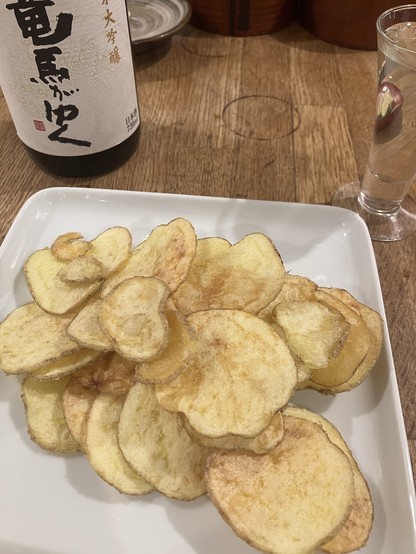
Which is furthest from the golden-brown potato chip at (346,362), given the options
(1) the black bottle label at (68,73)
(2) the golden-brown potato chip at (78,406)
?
(1) the black bottle label at (68,73)

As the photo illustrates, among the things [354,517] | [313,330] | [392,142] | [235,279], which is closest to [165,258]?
[235,279]

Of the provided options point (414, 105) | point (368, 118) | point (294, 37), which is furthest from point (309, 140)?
point (294, 37)

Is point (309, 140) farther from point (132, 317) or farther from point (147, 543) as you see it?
point (147, 543)

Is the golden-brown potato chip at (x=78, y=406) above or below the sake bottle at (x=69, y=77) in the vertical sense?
below

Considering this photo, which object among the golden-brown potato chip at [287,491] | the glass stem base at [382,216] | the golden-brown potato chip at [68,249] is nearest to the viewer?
the golden-brown potato chip at [287,491]

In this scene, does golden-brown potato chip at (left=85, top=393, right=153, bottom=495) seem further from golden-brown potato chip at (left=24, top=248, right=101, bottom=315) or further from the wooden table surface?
the wooden table surface

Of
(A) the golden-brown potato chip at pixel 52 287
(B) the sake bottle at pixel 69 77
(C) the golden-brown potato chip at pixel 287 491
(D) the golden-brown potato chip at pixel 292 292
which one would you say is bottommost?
(C) the golden-brown potato chip at pixel 287 491

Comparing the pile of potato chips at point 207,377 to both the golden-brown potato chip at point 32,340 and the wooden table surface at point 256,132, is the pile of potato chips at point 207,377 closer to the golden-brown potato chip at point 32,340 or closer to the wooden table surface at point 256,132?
the golden-brown potato chip at point 32,340

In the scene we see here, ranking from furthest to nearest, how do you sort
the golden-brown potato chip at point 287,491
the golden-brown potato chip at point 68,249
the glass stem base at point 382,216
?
the glass stem base at point 382,216, the golden-brown potato chip at point 68,249, the golden-brown potato chip at point 287,491
